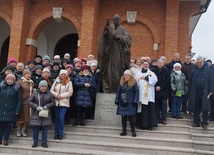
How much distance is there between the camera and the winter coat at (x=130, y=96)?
672cm

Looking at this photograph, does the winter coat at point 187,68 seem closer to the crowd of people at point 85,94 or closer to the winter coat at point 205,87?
the crowd of people at point 85,94

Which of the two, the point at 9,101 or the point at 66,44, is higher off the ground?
the point at 66,44

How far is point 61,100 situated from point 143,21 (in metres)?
8.29

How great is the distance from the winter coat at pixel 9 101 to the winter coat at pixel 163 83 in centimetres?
355

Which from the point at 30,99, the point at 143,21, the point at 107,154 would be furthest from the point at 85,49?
the point at 107,154

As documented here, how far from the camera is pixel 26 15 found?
14.3 meters

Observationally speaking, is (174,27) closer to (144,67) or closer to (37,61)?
(144,67)

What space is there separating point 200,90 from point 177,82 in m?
0.67

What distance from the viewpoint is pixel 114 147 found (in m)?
6.31

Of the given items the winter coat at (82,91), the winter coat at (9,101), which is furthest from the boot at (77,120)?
the winter coat at (9,101)

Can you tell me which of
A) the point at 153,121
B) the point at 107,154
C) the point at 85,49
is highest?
the point at 85,49

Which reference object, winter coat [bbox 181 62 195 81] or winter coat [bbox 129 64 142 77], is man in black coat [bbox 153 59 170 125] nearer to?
winter coat [bbox 129 64 142 77]

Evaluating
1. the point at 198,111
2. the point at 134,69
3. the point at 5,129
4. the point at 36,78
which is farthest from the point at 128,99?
the point at 5,129

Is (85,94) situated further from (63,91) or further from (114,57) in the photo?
(114,57)
